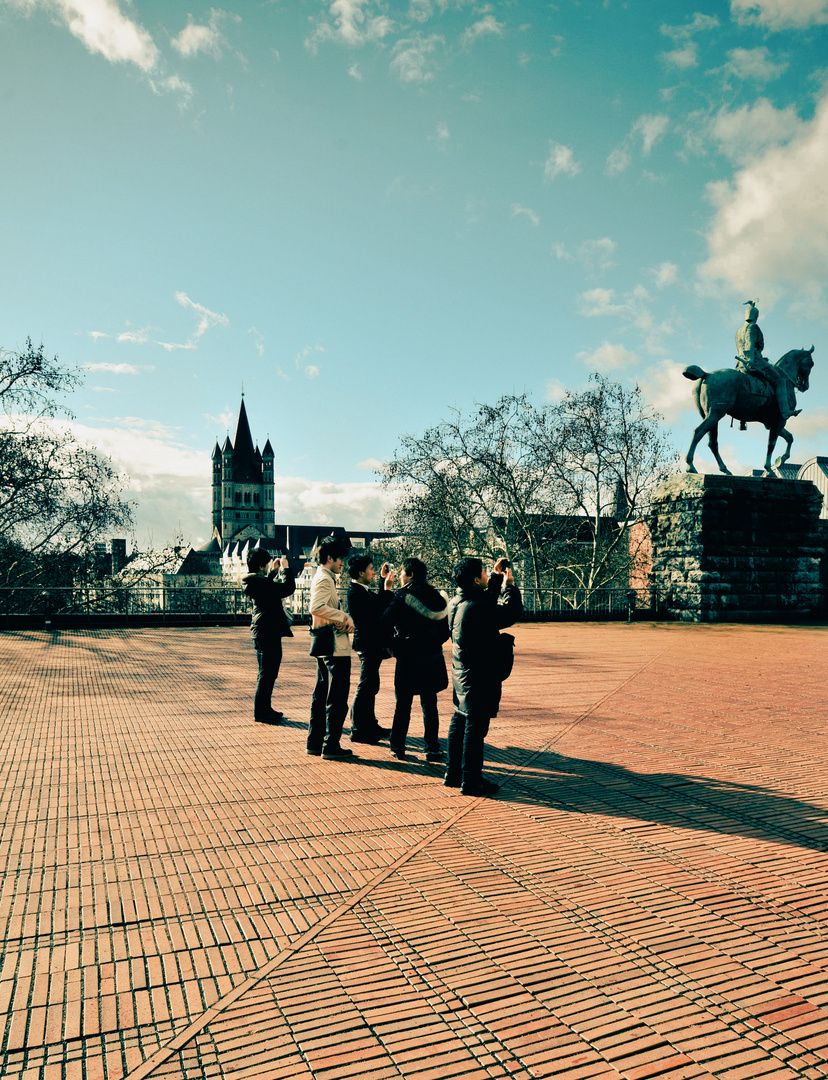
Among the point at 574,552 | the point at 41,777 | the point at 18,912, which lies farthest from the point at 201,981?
the point at 574,552

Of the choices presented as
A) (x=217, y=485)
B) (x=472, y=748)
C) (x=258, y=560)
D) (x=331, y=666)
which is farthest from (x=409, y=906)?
(x=217, y=485)

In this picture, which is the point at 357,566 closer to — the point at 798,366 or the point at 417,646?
the point at 417,646

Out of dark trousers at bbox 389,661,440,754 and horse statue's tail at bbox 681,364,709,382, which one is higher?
horse statue's tail at bbox 681,364,709,382

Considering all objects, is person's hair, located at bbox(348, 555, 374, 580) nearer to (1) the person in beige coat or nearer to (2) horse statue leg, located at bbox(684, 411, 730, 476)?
(1) the person in beige coat

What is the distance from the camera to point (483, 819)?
4.79 metres

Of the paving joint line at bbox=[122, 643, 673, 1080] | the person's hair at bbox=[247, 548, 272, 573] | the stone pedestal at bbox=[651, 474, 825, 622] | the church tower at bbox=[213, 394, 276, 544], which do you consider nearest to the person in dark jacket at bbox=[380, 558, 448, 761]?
the paving joint line at bbox=[122, 643, 673, 1080]

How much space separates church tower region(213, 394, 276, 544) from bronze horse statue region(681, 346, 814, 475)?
126042mm

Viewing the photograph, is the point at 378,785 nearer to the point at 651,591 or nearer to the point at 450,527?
the point at 651,591

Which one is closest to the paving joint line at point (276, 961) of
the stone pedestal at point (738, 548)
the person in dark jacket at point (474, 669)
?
the person in dark jacket at point (474, 669)

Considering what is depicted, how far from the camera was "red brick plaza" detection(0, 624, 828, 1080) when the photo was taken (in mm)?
2525

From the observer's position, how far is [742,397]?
21.4 metres

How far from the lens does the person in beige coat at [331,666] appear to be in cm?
625

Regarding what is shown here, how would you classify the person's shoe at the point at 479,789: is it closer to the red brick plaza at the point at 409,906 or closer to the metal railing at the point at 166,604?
the red brick plaza at the point at 409,906

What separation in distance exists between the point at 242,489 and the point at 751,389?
128 metres
